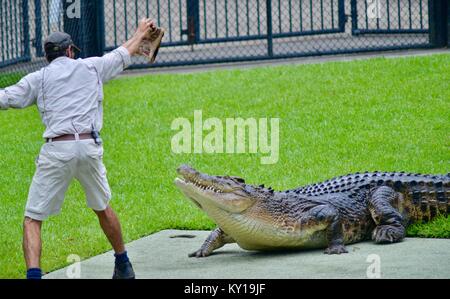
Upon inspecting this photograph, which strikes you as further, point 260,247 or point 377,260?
point 260,247

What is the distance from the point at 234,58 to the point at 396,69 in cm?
279

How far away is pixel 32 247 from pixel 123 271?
634mm

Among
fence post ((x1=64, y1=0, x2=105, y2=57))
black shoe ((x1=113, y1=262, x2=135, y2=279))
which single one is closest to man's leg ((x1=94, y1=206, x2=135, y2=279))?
black shoe ((x1=113, y1=262, x2=135, y2=279))

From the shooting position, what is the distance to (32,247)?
7.29 metres

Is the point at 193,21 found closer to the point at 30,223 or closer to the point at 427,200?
the point at 427,200

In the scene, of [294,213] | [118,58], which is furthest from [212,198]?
[118,58]

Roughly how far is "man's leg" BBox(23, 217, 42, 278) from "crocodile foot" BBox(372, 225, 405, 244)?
2517 millimetres

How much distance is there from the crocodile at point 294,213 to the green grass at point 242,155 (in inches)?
13.9

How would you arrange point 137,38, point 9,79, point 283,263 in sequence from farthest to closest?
point 9,79, point 283,263, point 137,38

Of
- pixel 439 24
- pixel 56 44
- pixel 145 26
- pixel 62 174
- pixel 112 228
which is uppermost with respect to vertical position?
pixel 439 24

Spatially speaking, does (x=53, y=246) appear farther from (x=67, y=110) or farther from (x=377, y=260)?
(x=377, y=260)

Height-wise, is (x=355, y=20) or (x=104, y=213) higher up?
(x=355, y=20)
